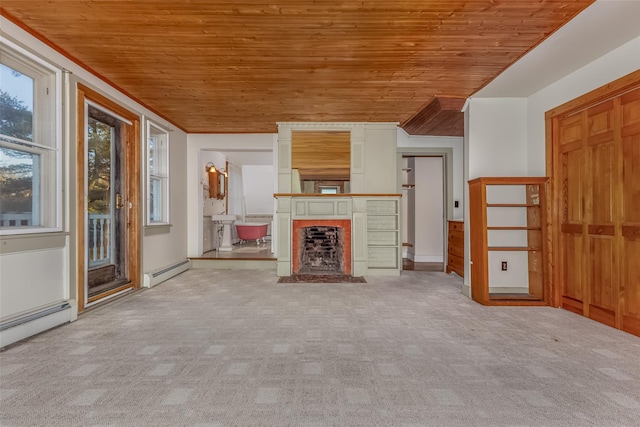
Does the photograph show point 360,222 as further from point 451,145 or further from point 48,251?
point 48,251

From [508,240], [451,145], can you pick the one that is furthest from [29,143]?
[451,145]

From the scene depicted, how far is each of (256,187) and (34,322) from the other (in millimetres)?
7085

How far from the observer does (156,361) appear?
2.05 m

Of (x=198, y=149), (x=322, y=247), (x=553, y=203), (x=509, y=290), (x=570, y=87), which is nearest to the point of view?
(x=570, y=87)

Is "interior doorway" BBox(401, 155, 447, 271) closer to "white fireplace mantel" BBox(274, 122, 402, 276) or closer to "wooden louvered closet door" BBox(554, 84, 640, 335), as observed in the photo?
"white fireplace mantel" BBox(274, 122, 402, 276)

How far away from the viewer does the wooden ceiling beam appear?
13.1 feet

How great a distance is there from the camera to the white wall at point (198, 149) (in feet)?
19.0

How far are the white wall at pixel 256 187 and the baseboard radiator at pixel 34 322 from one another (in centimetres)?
660

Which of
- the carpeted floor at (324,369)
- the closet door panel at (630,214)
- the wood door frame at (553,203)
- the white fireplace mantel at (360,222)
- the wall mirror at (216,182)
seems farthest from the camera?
the wall mirror at (216,182)

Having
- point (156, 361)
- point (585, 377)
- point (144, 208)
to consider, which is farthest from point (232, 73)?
point (585, 377)

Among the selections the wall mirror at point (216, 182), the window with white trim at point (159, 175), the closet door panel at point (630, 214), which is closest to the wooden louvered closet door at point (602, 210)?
the closet door panel at point (630, 214)

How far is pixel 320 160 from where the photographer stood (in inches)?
278

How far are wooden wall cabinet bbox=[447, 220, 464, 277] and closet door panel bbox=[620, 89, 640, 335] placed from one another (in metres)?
2.18

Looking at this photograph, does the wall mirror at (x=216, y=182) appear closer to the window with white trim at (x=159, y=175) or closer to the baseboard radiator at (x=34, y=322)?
the window with white trim at (x=159, y=175)
